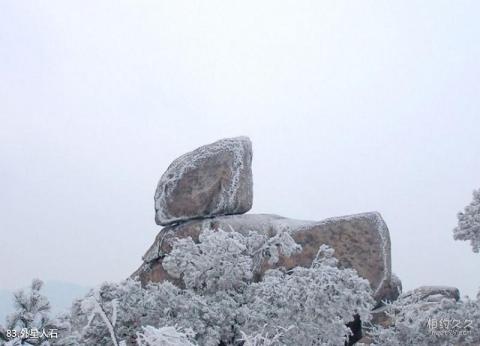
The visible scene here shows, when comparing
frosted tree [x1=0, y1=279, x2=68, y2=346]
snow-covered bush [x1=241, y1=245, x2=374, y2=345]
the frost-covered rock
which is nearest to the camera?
frosted tree [x1=0, y1=279, x2=68, y2=346]

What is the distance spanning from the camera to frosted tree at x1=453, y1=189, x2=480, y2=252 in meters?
10.7

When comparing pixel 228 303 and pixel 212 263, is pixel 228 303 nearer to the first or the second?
pixel 228 303

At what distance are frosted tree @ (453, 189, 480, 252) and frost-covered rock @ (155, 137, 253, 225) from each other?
6187 mm

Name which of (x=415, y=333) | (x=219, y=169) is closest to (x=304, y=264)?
(x=219, y=169)

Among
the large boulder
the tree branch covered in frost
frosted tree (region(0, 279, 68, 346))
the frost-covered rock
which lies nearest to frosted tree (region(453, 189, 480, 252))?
the tree branch covered in frost

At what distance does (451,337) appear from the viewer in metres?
10.4

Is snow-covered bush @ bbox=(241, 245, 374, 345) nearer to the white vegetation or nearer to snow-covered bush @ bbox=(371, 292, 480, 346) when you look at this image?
the white vegetation

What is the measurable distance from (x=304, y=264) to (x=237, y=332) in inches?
247

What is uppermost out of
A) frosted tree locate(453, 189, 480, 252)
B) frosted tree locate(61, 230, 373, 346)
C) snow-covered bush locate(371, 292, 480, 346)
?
frosted tree locate(453, 189, 480, 252)

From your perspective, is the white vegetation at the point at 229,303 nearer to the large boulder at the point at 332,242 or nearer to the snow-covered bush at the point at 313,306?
the snow-covered bush at the point at 313,306

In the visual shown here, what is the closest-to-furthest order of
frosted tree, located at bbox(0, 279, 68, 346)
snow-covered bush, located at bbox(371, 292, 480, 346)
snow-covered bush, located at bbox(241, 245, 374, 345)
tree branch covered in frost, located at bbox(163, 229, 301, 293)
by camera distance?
frosted tree, located at bbox(0, 279, 68, 346)
snow-covered bush, located at bbox(241, 245, 374, 345)
tree branch covered in frost, located at bbox(163, 229, 301, 293)
snow-covered bush, located at bbox(371, 292, 480, 346)

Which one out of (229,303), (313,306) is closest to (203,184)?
(229,303)

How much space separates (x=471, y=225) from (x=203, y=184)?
6.84 metres

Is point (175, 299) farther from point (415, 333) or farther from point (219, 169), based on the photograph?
point (219, 169)
